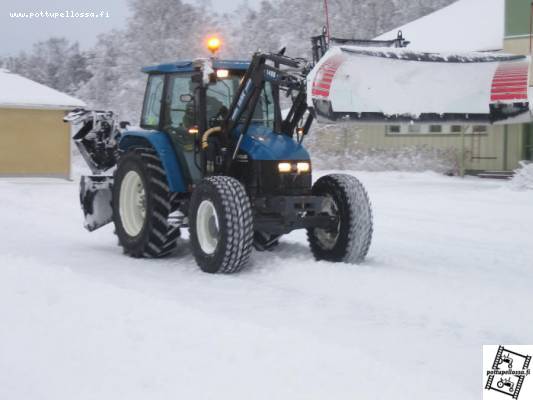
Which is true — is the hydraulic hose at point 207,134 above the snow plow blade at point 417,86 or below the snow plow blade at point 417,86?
below

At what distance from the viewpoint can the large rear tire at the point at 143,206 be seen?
30.2 feet

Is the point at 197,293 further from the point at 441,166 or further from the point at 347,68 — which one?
the point at 441,166

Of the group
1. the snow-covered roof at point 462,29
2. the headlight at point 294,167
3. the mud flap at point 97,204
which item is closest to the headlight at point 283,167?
the headlight at point 294,167

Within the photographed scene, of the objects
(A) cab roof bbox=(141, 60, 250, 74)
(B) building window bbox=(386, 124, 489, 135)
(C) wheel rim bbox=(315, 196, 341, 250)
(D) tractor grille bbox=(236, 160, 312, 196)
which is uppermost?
(A) cab roof bbox=(141, 60, 250, 74)

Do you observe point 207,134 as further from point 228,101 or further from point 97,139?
point 97,139

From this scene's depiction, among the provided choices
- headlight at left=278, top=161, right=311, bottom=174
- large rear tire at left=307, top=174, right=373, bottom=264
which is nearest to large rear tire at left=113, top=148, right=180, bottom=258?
headlight at left=278, top=161, right=311, bottom=174

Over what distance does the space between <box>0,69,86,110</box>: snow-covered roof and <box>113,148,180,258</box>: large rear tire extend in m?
15.9

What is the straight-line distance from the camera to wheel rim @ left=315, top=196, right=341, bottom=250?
902 cm

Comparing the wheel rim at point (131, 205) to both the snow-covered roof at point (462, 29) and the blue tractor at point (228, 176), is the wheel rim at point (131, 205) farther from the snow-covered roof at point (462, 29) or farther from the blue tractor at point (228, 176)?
the snow-covered roof at point (462, 29)

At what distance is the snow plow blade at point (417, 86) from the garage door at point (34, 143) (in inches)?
740

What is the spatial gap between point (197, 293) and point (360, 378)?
2.87m

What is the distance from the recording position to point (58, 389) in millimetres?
4578

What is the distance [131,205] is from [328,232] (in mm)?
2436

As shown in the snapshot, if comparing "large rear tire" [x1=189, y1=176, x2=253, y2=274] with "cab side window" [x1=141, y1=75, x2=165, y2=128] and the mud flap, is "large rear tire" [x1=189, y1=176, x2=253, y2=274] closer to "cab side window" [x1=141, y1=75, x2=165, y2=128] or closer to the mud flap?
"cab side window" [x1=141, y1=75, x2=165, y2=128]
